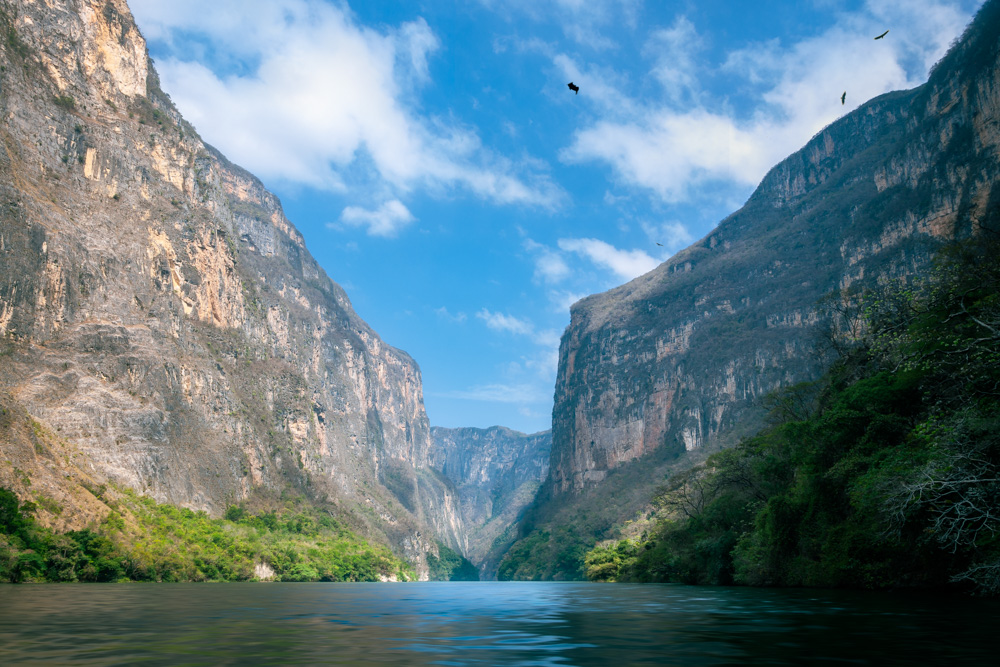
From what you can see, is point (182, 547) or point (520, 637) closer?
point (520, 637)

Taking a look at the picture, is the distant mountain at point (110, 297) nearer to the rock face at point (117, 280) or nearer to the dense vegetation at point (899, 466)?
the rock face at point (117, 280)

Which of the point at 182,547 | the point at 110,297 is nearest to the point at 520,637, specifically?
the point at 182,547

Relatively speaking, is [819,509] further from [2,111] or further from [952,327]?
[2,111]

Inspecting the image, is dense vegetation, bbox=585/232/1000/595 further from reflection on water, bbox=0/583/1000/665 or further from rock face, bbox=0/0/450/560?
rock face, bbox=0/0/450/560

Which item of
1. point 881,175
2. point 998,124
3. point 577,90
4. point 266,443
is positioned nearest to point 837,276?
point 881,175

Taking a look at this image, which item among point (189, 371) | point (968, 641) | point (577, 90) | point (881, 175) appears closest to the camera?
point (968, 641)

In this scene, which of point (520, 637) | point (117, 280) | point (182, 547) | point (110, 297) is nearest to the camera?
point (520, 637)

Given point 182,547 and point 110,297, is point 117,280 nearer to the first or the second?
point 110,297
